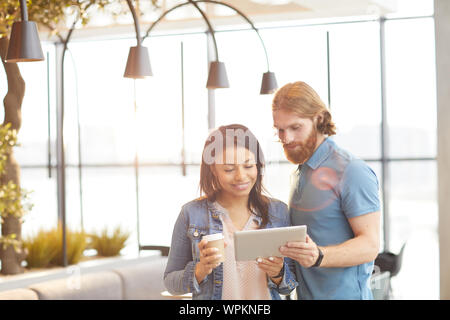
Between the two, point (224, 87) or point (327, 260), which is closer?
point (327, 260)

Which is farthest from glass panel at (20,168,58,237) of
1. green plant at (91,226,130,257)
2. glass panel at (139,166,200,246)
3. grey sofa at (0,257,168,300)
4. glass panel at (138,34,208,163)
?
glass panel at (138,34,208,163)

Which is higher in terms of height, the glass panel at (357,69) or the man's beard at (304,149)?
the glass panel at (357,69)

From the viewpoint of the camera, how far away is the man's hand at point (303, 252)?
7.64ft

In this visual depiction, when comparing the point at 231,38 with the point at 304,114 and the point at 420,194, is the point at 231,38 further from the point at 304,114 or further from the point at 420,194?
the point at 420,194

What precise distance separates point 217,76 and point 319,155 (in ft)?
2.94

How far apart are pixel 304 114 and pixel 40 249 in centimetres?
305

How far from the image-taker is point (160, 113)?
25.4ft

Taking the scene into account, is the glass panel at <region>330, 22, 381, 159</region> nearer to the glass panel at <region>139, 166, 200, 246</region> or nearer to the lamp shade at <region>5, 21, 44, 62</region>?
the glass panel at <region>139, 166, 200, 246</region>

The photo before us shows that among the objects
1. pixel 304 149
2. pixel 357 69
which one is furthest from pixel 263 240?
pixel 357 69

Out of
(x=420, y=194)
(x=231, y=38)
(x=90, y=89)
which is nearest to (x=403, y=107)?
(x=90, y=89)

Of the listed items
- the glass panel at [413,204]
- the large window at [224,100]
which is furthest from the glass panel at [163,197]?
the glass panel at [413,204]

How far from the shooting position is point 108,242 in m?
5.45

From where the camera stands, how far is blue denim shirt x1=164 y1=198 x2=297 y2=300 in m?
2.46

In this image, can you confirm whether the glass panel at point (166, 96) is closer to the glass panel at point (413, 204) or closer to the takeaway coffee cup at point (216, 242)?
the takeaway coffee cup at point (216, 242)
